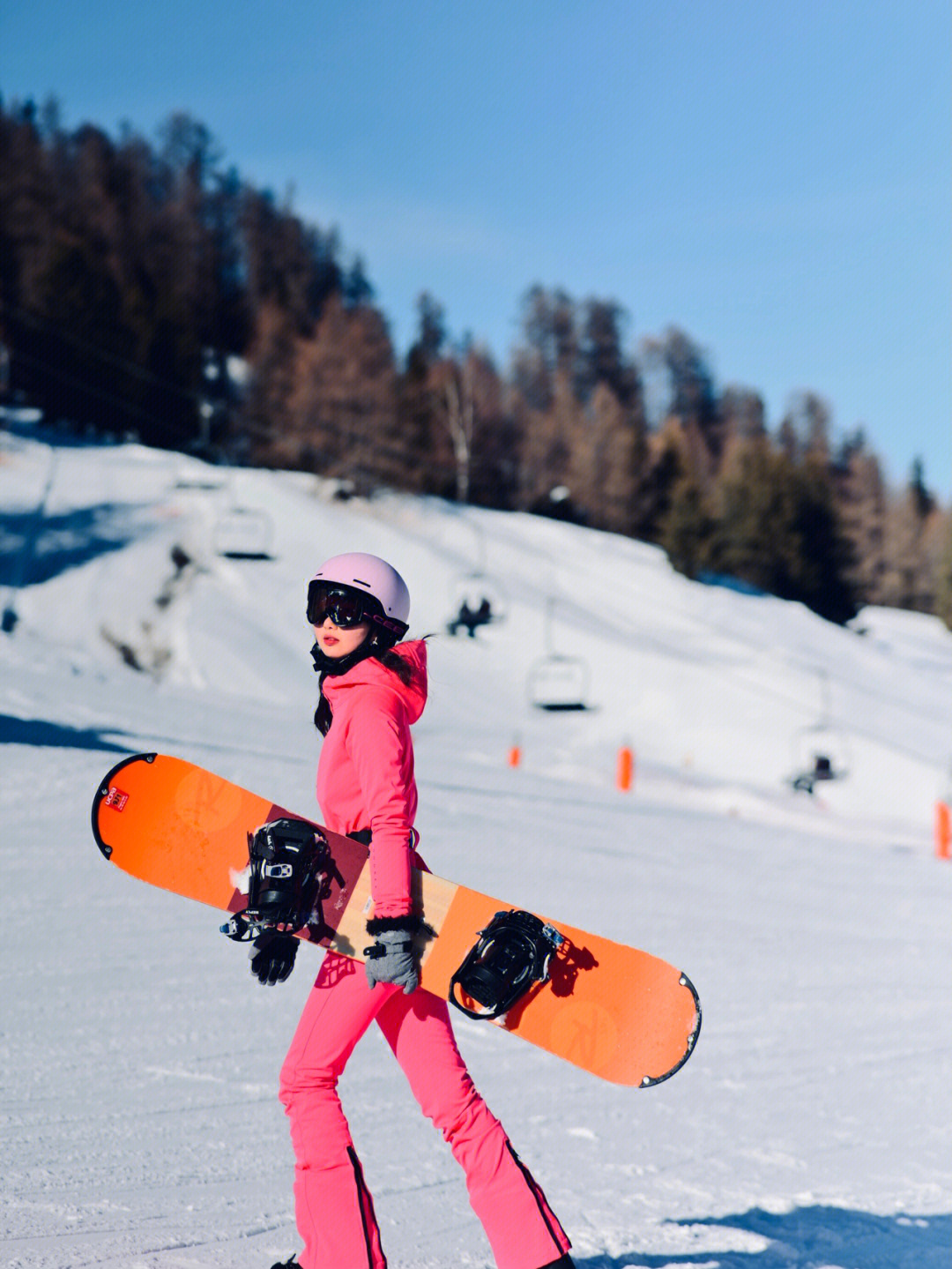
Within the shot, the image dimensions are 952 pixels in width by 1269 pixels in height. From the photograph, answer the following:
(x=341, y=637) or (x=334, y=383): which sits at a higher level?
(x=334, y=383)

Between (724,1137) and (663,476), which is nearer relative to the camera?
(724,1137)

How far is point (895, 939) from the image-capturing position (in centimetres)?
661

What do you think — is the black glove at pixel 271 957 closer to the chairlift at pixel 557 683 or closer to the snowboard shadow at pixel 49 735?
the snowboard shadow at pixel 49 735

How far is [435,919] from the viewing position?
2.10 m

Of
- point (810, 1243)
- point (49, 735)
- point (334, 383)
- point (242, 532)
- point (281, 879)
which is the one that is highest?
point (334, 383)

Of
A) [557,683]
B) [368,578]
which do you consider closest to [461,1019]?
[368,578]

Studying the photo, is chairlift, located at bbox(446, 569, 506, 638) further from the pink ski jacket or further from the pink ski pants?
the pink ski pants

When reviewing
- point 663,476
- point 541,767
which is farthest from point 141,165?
point 541,767

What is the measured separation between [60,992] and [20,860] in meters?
0.65

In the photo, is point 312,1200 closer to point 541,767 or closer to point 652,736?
point 541,767

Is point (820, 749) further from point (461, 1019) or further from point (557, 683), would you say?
point (461, 1019)

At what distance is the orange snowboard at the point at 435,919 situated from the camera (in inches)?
82.1

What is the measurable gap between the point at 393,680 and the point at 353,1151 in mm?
829

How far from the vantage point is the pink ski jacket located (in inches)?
74.5
